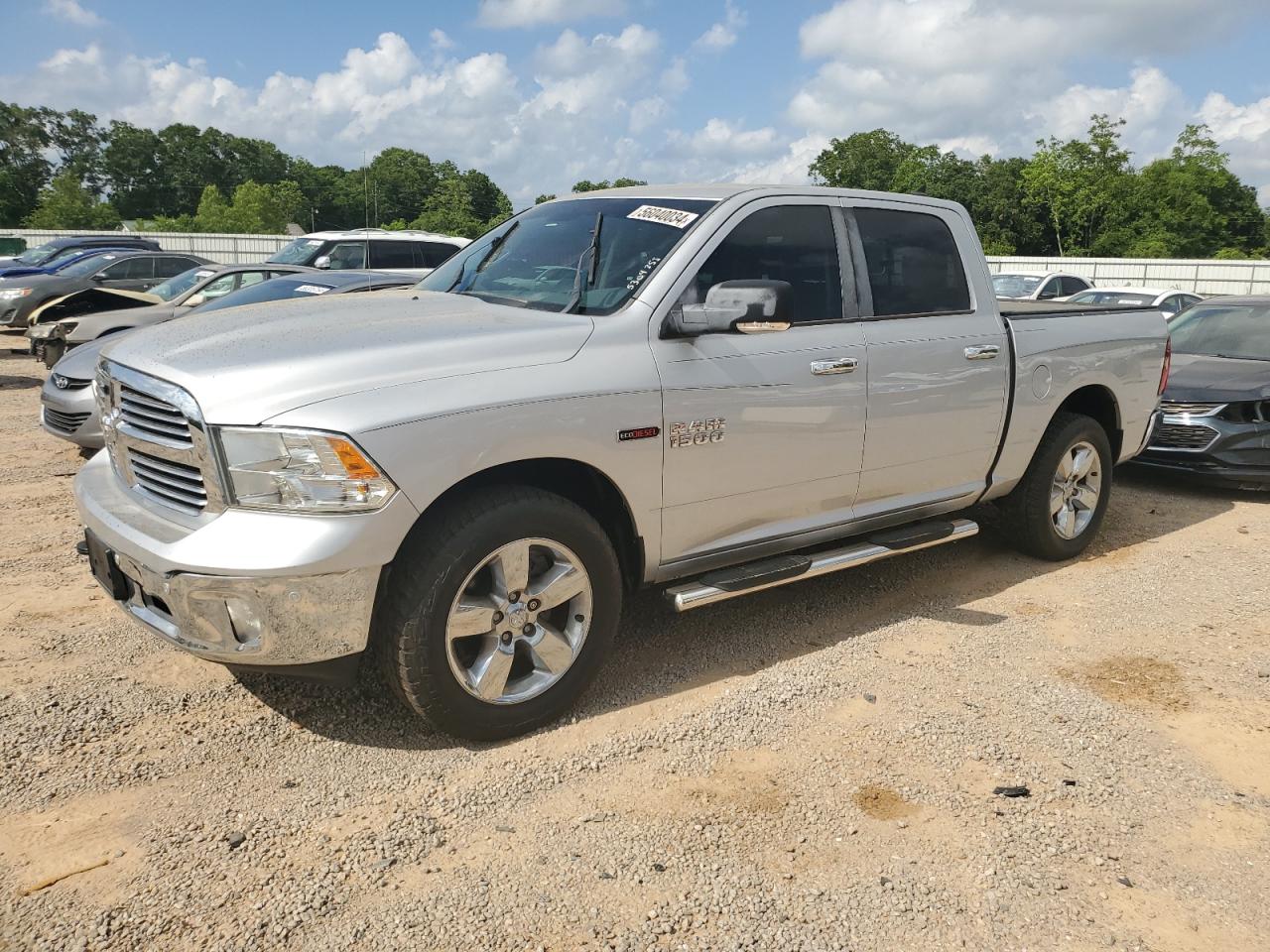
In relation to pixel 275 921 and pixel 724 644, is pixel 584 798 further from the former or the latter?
pixel 724 644

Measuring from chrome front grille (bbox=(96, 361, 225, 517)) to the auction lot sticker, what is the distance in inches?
75.4

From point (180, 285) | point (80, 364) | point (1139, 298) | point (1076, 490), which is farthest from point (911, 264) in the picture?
point (1139, 298)

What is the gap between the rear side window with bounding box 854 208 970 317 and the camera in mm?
4418

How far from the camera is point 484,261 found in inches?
175

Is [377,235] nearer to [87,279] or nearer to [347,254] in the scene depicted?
Result: [347,254]

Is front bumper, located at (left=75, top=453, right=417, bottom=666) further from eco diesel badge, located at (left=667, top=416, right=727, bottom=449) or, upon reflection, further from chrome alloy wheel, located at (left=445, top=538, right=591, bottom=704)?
eco diesel badge, located at (left=667, top=416, right=727, bottom=449)

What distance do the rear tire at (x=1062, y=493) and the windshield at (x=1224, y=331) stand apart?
3.43m

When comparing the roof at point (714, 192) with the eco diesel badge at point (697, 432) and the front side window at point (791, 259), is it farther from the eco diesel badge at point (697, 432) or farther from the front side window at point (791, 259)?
the eco diesel badge at point (697, 432)

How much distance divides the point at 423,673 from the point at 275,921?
2.71 ft

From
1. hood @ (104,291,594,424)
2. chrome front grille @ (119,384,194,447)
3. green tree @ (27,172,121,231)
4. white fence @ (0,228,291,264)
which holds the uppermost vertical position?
green tree @ (27,172,121,231)

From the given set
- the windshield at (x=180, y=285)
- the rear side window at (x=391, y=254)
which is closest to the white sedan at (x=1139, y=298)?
the rear side window at (x=391, y=254)

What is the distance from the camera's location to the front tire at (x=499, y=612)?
305 cm

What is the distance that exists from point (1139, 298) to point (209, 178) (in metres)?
101

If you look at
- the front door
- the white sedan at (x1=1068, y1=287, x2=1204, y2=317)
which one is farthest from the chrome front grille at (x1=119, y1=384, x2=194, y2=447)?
the white sedan at (x1=1068, y1=287, x2=1204, y2=317)
